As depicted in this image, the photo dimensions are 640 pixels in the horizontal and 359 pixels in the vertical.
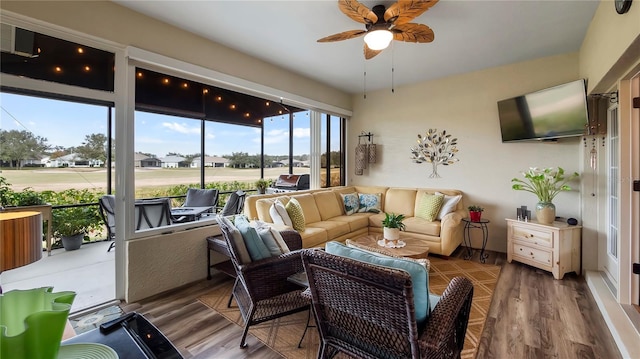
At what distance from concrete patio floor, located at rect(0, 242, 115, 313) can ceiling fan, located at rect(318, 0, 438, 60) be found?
3416 mm

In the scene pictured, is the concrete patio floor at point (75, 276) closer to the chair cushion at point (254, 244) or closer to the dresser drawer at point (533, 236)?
the chair cushion at point (254, 244)

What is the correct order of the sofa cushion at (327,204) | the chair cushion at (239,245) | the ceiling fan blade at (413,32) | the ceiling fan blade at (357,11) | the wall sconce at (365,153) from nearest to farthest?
the chair cushion at (239,245) < the ceiling fan blade at (357,11) < the ceiling fan blade at (413,32) < the sofa cushion at (327,204) < the wall sconce at (365,153)

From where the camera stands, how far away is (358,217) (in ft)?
15.0

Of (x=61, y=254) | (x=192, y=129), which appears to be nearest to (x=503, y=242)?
(x=192, y=129)

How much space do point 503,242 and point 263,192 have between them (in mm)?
3920

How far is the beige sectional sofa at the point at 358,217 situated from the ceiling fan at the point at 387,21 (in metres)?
2.31

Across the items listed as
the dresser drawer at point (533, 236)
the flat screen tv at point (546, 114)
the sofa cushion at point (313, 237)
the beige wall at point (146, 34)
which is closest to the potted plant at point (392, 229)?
the sofa cushion at point (313, 237)

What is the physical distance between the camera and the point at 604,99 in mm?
3158

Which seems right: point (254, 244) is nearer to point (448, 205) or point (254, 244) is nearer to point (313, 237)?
point (313, 237)

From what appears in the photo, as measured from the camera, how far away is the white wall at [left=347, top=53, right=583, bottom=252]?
383 centimetres

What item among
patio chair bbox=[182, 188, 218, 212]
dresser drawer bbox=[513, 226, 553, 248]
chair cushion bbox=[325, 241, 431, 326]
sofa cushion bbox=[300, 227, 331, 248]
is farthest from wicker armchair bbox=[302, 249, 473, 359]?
patio chair bbox=[182, 188, 218, 212]

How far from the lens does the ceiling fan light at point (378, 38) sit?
2.48 meters

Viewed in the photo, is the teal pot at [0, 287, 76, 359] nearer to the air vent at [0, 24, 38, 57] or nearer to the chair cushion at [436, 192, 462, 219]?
the air vent at [0, 24, 38, 57]

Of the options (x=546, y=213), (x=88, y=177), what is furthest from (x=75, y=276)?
(x=546, y=213)
